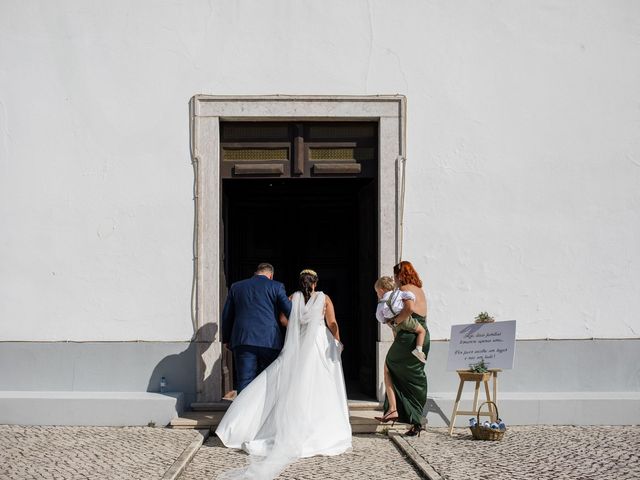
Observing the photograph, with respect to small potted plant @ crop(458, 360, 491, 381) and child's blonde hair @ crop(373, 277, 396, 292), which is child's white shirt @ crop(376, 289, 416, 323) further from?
small potted plant @ crop(458, 360, 491, 381)

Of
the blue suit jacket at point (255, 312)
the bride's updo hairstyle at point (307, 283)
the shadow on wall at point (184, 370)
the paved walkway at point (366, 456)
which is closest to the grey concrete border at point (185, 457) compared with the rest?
the paved walkway at point (366, 456)

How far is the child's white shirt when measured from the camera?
→ 7.41 metres

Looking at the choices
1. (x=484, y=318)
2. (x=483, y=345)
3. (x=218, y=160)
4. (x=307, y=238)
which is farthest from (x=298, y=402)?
(x=307, y=238)

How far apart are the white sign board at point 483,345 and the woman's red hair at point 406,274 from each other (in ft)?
1.89

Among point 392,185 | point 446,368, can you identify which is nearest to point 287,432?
point 446,368

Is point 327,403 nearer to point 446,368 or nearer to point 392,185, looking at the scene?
point 446,368

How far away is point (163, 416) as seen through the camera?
7.68m

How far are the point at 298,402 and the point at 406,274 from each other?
166cm

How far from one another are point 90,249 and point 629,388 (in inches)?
225

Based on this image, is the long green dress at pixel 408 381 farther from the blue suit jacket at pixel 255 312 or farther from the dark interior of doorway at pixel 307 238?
the dark interior of doorway at pixel 307 238

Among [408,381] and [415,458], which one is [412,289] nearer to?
[408,381]

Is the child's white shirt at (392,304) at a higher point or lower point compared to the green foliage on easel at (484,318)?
higher

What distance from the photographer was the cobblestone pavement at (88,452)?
579 cm

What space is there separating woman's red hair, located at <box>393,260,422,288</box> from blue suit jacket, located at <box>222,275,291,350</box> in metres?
1.09
